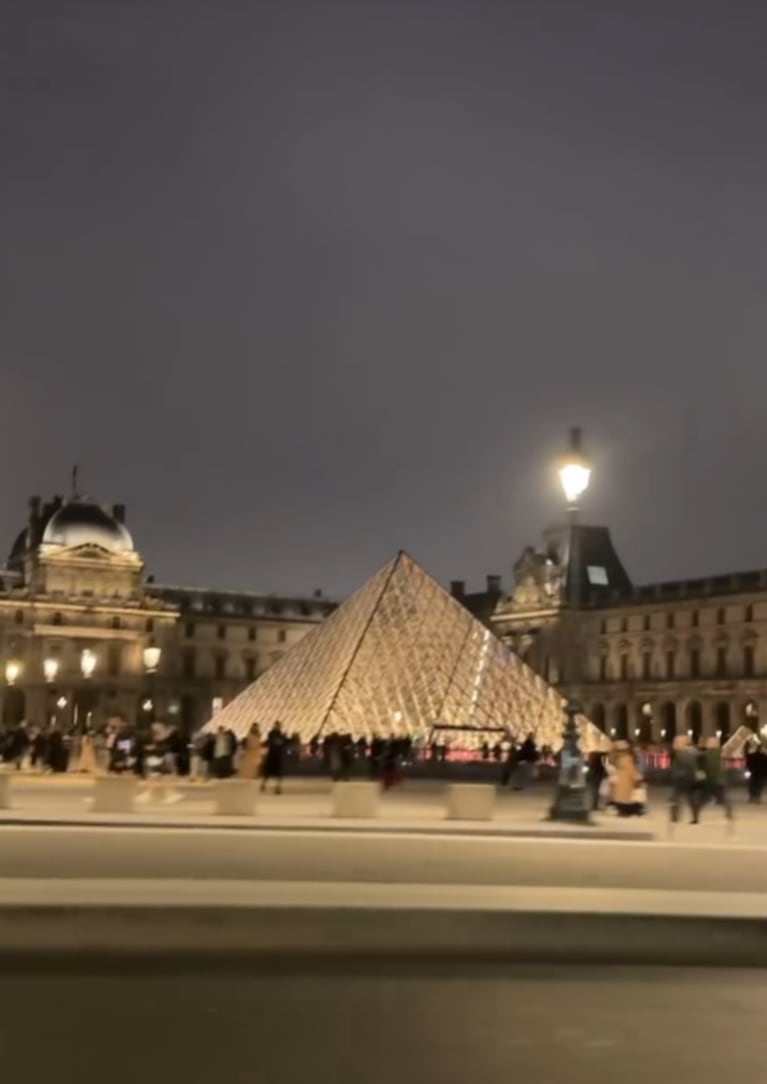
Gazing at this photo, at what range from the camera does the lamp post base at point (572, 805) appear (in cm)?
1795

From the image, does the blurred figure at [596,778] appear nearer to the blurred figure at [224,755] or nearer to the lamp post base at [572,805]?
the lamp post base at [572,805]

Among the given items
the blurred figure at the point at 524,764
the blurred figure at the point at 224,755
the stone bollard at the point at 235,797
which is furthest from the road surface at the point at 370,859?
the blurred figure at the point at 524,764

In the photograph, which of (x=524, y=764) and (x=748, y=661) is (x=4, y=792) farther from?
(x=748, y=661)

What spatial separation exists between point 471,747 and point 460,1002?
30698mm

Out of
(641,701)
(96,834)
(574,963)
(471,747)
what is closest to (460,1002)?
(574,963)

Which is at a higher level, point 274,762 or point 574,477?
point 574,477

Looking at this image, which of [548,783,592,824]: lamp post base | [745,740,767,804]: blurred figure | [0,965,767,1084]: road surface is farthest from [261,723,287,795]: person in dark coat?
[0,965,767,1084]: road surface

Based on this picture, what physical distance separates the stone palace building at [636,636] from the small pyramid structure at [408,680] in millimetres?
41066

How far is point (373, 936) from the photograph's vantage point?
1028 cm

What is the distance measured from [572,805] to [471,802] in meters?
1.14

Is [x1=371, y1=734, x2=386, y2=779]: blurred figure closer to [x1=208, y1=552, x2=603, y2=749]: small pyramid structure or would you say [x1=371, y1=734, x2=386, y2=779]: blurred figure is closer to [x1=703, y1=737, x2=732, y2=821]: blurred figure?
[x1=208, y1=552, x2=603, y2=749]: small pyramid structure

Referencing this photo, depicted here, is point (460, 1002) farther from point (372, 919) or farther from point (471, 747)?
point (471, 747)

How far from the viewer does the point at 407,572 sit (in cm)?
4100

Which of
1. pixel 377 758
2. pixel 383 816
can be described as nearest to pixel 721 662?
pixel 377 758
